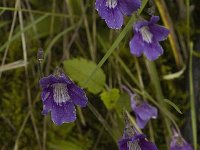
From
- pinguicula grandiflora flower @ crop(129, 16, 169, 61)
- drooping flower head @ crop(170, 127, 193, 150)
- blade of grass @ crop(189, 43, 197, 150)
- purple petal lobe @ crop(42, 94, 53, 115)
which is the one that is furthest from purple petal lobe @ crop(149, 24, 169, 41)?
purple petal lobe @ crop(42, 94, 53, 115)

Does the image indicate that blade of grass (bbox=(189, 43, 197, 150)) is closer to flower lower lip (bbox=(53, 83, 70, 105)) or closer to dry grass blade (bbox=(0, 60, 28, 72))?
flower lower lip (bbox=(53, 83, 70, 105))

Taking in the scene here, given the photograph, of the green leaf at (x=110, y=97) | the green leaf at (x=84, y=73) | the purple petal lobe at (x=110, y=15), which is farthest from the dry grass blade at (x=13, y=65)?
the purple petal lobe at (x=110, y=15)

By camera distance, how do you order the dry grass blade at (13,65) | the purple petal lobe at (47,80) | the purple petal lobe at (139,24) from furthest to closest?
1. the dry grass blade at (13,65)
2. the purple petal lobe at (139,24)
3. the purple petal lobe at (47,80)

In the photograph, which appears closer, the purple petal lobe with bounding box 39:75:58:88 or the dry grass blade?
the purple petal lobe with bounding box 39:75:58:88

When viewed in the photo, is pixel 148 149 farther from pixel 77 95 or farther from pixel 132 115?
pixel 132 115

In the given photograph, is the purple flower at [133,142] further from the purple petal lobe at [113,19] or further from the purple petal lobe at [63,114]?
the purple petal lobe at [113,19]

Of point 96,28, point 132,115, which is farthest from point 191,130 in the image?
point 96,28

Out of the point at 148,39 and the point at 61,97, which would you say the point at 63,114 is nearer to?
the point at 61,97
